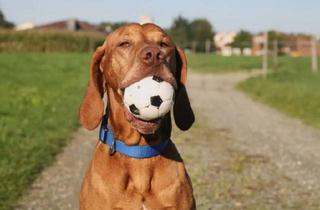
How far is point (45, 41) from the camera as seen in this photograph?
5362cm

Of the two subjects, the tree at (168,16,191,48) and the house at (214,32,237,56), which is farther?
the tree at (168,16,191,48)

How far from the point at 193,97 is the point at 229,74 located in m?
14.7

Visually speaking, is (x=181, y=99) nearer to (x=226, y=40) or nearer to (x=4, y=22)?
(x=226, y=40)

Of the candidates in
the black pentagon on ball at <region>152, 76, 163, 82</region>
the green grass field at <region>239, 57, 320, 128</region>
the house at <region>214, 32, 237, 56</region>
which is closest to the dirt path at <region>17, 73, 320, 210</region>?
the green grass field at <region>239, 57, 320, 128</region>

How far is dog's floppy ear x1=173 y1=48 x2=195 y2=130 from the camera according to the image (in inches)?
165

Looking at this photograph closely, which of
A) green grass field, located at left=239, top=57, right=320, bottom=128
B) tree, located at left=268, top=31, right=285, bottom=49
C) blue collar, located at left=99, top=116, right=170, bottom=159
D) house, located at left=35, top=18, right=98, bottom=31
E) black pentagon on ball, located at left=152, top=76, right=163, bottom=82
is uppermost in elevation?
black pentagon on ball, located at left=152, top=76, right=163, bottom=82

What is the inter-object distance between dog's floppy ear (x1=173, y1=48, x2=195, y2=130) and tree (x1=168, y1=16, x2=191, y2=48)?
2214 inches

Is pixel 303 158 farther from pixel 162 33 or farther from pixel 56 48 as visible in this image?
pixel 56 48

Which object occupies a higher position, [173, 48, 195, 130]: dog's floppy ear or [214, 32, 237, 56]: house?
[173, 48, 195, 130]: dog's floppy ear

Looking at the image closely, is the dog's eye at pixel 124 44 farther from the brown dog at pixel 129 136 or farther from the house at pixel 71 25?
the house at pixel 71 25

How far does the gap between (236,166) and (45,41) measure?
4655cm

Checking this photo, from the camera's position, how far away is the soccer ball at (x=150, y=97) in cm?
357

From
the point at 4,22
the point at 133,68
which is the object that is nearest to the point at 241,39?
the point at 133,68

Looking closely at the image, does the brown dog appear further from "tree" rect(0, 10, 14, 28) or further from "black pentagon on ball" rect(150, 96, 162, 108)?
"tree" rect(0, 10, 14, 28)
